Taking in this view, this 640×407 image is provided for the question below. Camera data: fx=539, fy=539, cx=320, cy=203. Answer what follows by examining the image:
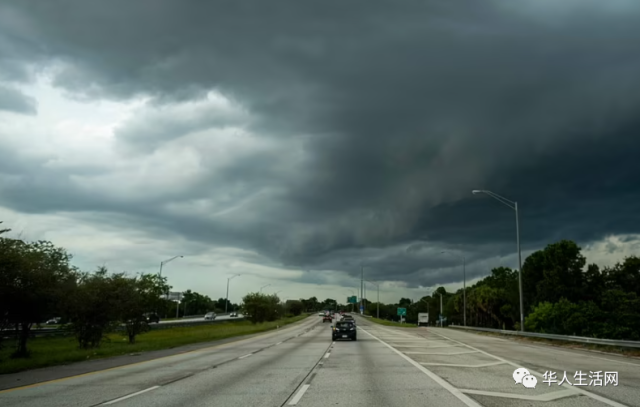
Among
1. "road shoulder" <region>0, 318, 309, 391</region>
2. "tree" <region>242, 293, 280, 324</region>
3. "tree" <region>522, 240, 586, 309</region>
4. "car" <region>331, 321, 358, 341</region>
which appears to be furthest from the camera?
"tree" <region>242, 293, 280, 324</region>

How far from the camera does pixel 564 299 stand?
191 ft

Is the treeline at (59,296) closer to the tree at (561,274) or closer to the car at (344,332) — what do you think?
the car at (344,332)

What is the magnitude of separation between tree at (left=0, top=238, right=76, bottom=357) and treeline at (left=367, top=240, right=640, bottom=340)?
4096cm

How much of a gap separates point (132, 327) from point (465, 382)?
100 ft

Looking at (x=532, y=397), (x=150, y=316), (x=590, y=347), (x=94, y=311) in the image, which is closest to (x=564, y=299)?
(x=590, y=347)

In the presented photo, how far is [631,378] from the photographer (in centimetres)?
1545

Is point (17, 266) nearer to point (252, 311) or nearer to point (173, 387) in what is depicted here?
point (173, 387)

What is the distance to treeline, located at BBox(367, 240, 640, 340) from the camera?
48406 mm

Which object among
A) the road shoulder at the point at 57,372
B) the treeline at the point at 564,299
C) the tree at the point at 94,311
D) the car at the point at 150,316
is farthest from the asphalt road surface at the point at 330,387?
the treeline at the point at 564,299

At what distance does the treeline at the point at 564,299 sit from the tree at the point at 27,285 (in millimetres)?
40960

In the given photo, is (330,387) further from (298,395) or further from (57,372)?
(57,372)

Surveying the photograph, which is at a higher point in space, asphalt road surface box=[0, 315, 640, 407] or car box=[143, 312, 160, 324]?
car box=[143, 312, 160, 324]

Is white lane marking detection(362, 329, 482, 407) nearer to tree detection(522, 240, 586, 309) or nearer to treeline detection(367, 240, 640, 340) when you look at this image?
treeline detection(367, 240, 640, 340)

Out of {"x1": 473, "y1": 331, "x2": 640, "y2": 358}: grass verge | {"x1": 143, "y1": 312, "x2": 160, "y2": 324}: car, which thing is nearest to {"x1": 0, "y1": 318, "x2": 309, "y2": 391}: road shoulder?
{"x1": 143, "y1": 312, "x2": 160, "y2": 324}: car
